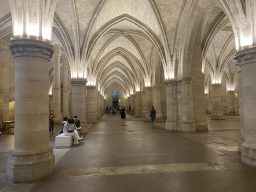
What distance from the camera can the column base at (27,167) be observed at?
4297 mm

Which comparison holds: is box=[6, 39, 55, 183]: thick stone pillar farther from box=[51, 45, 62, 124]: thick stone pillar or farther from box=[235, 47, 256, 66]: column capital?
box=[51, 45, 62, 124]: thick stone pillar

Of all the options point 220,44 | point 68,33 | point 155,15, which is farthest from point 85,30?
point 220,44

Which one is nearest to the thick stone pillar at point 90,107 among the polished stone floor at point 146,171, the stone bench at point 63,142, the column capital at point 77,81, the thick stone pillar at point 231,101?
the column capital at point 77,81

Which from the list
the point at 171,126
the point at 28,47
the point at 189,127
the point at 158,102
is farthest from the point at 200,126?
the point at 28,47

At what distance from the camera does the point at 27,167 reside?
4359 mm

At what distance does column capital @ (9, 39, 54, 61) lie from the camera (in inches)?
183

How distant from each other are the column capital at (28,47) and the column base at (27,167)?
2.37 meters

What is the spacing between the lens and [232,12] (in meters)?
6.37

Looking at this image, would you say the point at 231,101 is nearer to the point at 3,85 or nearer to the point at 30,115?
the point at 3,85

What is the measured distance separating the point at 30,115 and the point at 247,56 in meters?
6.01

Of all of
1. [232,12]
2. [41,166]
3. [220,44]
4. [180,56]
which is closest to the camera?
[41,166]

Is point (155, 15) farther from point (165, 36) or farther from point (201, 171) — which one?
point (201, 171)

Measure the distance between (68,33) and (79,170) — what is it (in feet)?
31.6

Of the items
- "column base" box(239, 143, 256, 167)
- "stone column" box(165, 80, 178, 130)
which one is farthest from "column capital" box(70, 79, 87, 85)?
"column base" box(239, 143, 256, 167)
